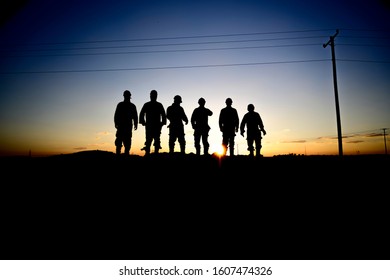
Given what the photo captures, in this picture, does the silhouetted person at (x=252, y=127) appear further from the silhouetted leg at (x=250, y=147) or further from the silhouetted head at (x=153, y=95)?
the silhouetted head at (x=153, y=95)

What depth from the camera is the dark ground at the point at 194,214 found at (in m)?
2.60

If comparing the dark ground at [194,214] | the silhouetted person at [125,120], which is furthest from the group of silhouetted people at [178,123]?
the dark ground at [194,214]

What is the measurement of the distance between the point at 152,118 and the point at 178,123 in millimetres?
1005

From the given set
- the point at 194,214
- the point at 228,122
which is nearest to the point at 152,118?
the point at 228,122

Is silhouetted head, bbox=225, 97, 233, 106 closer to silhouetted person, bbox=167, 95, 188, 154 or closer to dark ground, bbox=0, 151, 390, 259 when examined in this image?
silhouetted person, bbox=167, 95, 188, 154

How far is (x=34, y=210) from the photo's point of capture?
340cm

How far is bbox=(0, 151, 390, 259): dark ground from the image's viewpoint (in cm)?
260

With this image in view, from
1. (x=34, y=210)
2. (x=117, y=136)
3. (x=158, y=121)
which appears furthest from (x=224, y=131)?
(x=34, y=210)

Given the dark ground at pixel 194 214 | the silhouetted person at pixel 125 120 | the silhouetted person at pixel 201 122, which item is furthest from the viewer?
the silhouetted person at pixel 201 122

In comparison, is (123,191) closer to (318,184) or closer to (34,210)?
(34,210)

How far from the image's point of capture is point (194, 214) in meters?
3.27

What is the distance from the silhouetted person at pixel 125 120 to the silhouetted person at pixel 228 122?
3467 millimetres

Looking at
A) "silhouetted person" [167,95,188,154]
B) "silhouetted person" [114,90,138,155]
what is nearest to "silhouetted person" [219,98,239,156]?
"silhouetted person" [167,95,188,154]

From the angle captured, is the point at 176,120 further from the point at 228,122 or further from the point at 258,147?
the point at 258,147
